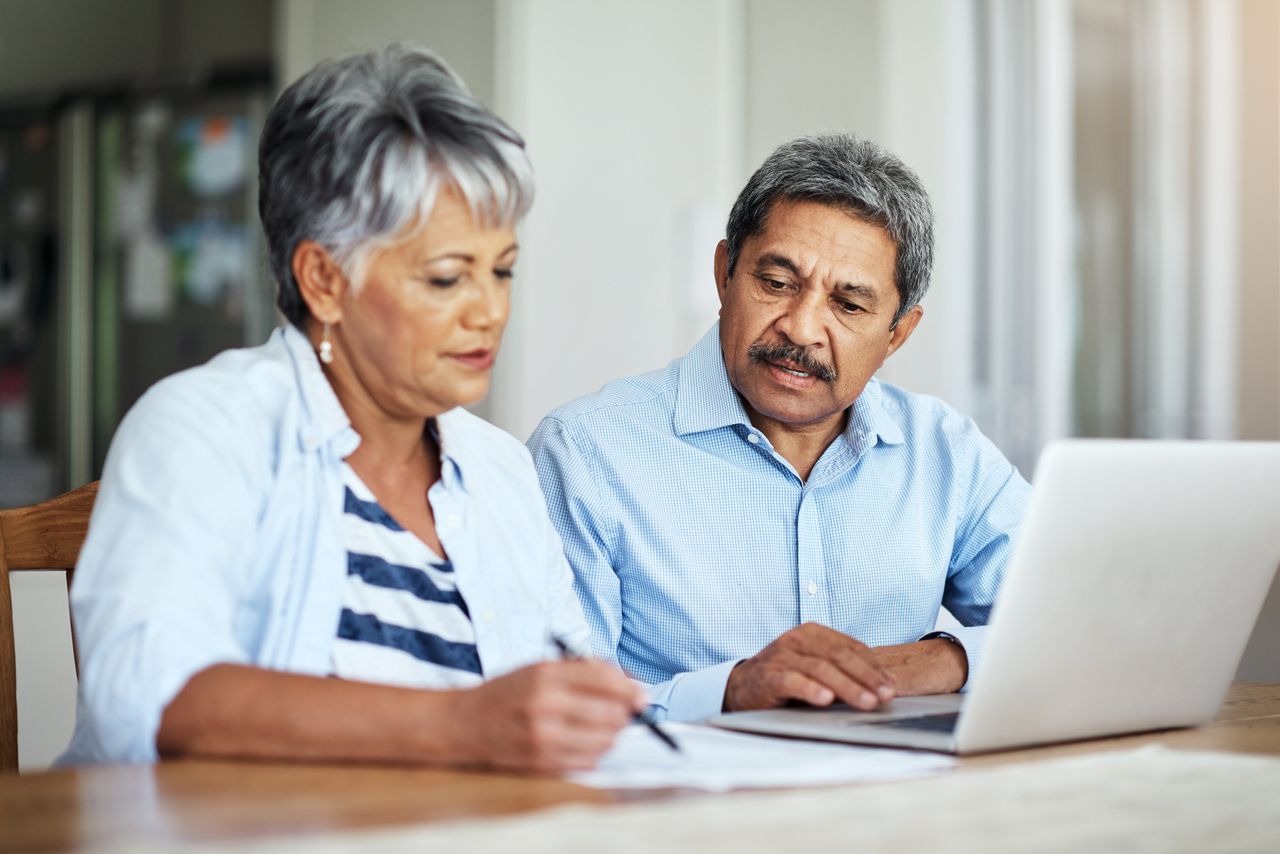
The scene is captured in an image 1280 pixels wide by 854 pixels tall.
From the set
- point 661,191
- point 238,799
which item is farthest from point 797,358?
point 661,191

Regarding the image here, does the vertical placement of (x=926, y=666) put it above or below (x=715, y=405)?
below

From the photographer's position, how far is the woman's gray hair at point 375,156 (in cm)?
128

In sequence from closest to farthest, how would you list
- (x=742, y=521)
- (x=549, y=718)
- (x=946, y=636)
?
1. (x=549, y=718)
2. (x=946, y=636)
3. (x=742, y=521)

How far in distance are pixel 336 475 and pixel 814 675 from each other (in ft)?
1.58

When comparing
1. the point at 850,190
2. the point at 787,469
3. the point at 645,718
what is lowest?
the point at 645,718

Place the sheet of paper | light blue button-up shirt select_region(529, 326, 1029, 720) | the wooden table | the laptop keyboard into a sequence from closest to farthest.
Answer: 1. the wooden table
2. the sheet of paper
3. the laptop keyboard
4. light blue button-up shirt select_region(529, 326, 1029, 720)

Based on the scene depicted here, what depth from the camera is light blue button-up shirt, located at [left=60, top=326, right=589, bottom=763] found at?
1083 millimetres

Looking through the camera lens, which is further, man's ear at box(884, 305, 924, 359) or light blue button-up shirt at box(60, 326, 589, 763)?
man's ear at box(884, 305, 924, 359)

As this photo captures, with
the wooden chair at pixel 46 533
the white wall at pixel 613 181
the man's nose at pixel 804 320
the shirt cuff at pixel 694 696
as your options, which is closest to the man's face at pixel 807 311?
the man's nose at pixel 804 320

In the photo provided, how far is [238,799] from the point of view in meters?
Answer: 0.89

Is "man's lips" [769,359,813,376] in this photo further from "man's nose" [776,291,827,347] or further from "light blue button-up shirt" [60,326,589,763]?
"light blue button-up shirt" [60,326,589,763]

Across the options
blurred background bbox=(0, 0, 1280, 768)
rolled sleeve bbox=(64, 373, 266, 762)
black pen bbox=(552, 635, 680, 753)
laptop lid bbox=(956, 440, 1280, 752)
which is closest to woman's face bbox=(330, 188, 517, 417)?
rolled sleeve bbox=(64, 373, 266, 762)

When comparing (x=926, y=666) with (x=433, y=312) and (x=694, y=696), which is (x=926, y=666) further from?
(x=433, y=312)

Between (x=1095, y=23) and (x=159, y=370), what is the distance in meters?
3.12
